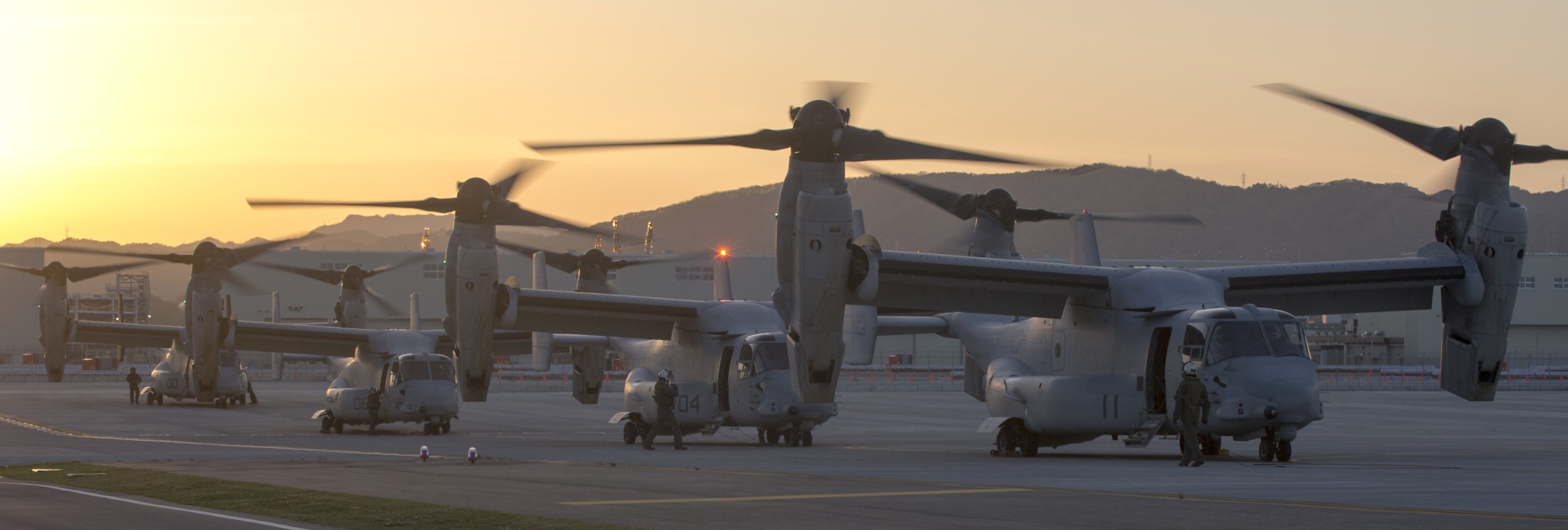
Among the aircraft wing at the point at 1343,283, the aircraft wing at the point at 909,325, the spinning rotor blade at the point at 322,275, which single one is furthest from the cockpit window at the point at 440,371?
the aircraft wing at the point at 1343,283

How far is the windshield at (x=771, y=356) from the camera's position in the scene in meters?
28.6

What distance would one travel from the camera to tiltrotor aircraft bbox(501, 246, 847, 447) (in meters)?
28.5

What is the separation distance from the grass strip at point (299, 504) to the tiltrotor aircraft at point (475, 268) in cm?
895

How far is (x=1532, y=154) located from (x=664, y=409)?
640 inches

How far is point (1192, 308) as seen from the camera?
74.2ft

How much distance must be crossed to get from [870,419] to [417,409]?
1326 centimetres

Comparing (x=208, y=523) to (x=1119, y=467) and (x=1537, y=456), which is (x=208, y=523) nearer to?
(x=1119, y=467)

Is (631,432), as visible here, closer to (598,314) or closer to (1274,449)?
(598,314)

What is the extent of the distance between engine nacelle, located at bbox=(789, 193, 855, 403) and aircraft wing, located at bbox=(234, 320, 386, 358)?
2044 cm

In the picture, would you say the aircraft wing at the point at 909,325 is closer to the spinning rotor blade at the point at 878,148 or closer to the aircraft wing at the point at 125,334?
the spinning rotor blade at the point at 878,148

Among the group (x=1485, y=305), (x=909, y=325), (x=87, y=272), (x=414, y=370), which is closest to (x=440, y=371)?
(x=414, y=370)

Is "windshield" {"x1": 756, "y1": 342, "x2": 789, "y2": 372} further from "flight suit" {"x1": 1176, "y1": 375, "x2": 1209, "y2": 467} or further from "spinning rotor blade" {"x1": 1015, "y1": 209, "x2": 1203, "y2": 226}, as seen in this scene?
"flight suit" {"x1": 1176, "y1": 375, "x2": 1209, "y2": 467}

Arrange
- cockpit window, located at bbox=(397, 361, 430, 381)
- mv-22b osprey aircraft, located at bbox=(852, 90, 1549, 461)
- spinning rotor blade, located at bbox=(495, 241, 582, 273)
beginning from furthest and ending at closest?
spinning rotor blade, located at bbox=(495, 241, 582, 273)
cockpit window, located at bbox=(397, 361, 430, 381)
mv-22b osprey aircraft, located at bbox=(852, 90, 1549, 461)

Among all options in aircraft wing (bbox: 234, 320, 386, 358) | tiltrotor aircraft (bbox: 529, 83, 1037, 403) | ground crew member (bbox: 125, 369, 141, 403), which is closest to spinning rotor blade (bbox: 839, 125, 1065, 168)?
tiltrotor aircraft (bbox: 529, 83, 1037, 403)
